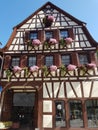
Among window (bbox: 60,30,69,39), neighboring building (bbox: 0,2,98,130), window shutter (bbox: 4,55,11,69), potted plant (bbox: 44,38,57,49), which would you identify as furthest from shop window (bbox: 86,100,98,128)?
window shutter (bbox: 4,55,11,69)

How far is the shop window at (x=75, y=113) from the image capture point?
12047mm

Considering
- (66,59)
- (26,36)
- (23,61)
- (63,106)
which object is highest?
(26,36)

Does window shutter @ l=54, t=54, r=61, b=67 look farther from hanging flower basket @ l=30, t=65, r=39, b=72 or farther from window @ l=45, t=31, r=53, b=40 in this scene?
window @ l=45, t=31, r=53, b=40

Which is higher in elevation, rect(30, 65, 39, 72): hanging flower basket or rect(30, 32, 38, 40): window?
rect(30, 32, 38, 40): window

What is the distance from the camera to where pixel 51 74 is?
13.2 metres

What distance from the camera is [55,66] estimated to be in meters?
13.3

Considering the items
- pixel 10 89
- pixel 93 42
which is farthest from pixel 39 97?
pixel 93 42

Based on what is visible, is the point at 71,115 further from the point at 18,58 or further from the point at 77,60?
the point at 18,58

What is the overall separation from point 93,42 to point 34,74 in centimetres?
534

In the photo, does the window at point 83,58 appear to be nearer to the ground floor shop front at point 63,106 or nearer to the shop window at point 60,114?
the ground floor shop front at point 63,106

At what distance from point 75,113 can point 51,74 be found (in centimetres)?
325

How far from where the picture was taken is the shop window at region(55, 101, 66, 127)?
39.6ft

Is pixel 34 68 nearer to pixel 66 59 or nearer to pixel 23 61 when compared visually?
pixel 23 61

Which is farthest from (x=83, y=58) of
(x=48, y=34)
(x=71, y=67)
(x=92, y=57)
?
(x=48, y=34)
